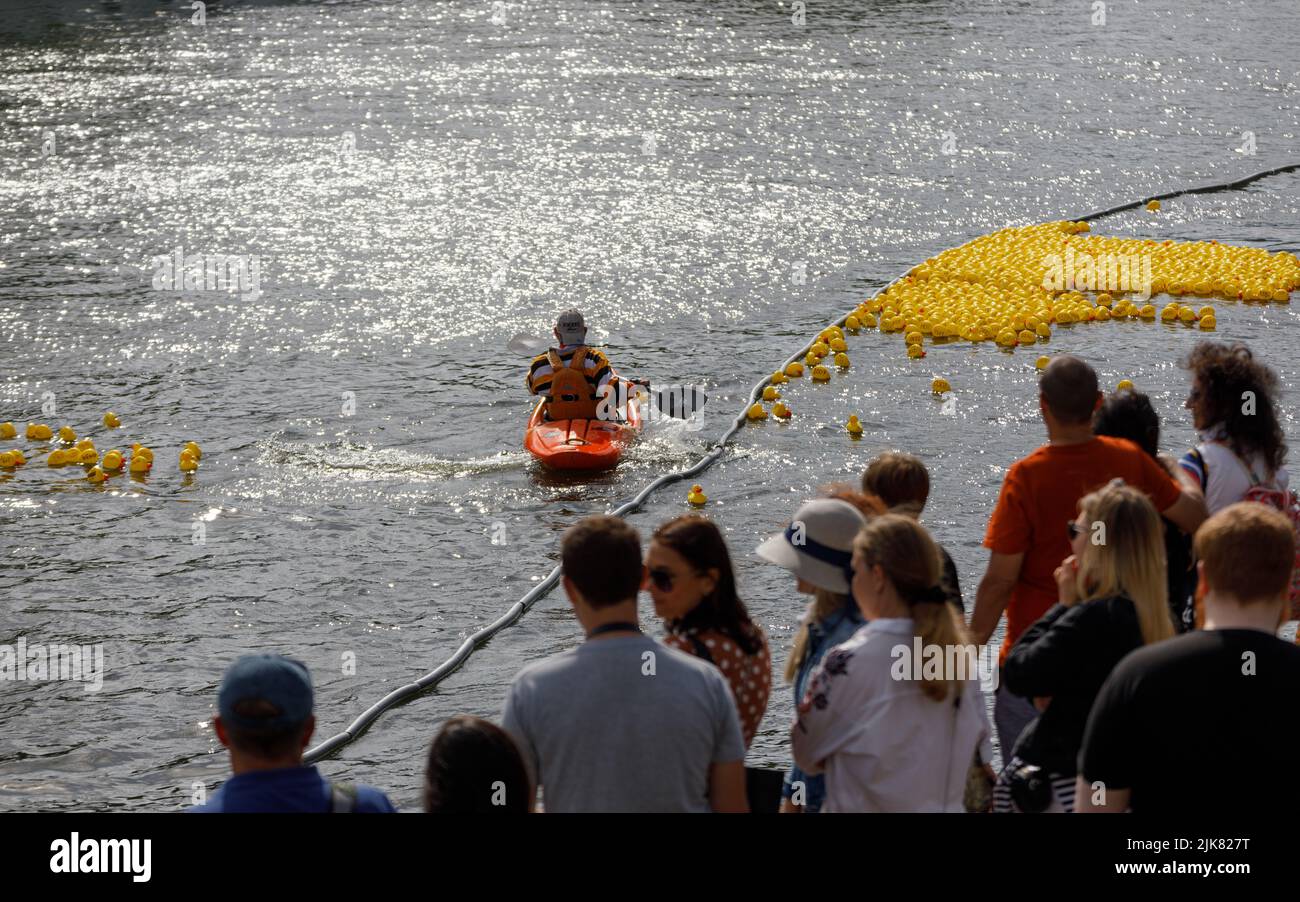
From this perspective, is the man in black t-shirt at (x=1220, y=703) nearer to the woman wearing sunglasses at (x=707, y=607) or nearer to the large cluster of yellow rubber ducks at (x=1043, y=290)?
the woman wearing sunglasses at (x=707, y=607)

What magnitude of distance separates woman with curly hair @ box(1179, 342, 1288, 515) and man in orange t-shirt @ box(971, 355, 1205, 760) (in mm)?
225

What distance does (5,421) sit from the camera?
16828 millimetres

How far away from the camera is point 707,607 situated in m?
5.53

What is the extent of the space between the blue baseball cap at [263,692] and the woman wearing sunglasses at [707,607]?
1.36m

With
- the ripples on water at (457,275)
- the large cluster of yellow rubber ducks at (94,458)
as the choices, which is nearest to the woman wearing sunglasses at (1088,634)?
the ripples on water at (457,275)

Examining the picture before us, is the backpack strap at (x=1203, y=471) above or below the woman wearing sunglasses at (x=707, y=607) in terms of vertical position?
A: above

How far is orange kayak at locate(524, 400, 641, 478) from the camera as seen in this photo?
1458 centimetres

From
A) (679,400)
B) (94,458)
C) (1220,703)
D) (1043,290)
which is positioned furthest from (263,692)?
(1043,290)

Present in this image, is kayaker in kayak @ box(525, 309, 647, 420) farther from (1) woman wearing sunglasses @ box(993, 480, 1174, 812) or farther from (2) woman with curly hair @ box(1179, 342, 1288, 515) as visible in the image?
(1) woman wearing sunglasses @ box(993, 480, 1174, 812)

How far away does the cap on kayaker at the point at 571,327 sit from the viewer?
563 inches

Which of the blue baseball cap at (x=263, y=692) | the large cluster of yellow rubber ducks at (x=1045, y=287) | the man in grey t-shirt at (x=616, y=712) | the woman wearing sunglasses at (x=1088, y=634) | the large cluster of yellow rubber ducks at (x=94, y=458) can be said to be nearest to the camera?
the blue baseball cap at (x=263, y=692)

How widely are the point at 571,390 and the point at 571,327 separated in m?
0.66

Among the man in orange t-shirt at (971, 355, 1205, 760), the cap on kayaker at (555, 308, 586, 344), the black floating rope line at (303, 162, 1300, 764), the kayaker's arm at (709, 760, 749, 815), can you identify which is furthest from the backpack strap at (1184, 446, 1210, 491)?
the cap on kayaker at (555, 308, 586, 344)
